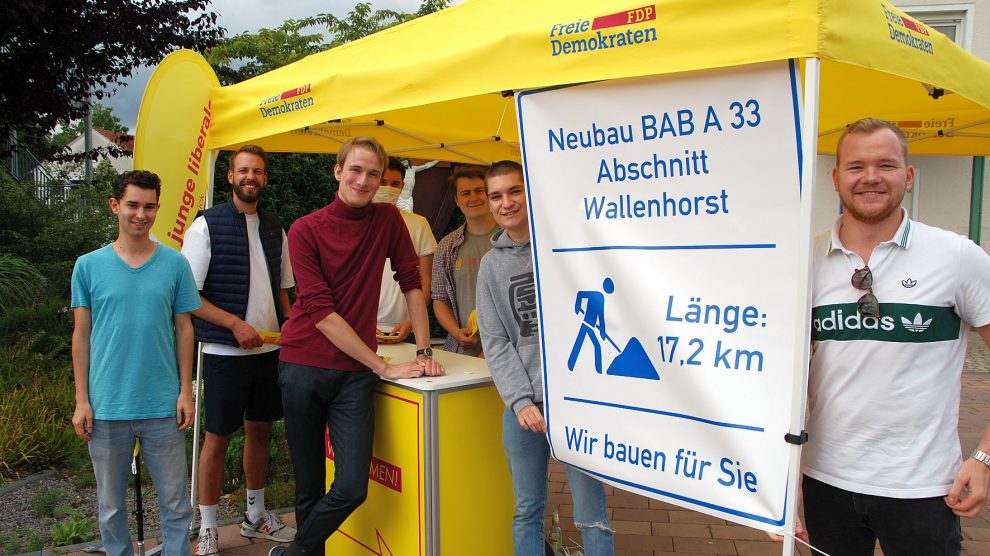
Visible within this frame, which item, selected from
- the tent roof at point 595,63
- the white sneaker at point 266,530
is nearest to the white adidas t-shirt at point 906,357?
the tent roof at point 595,63

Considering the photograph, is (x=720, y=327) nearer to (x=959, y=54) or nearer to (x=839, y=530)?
(x=839, y=530)

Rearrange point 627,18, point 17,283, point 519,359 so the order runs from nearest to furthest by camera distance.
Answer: point 627,18 → point 519,359 → point 17,283

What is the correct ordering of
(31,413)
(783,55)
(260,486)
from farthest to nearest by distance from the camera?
(31,413) < (260,486) < (783,55)

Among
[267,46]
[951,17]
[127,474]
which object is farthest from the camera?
[267,46]

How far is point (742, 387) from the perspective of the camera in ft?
6.49

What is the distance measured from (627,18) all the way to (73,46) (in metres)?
8.40

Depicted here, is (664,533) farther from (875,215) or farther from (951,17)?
(951,17)

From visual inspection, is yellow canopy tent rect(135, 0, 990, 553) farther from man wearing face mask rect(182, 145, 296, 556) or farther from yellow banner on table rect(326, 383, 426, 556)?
yellow banner on table rect(326, 383, 426, 556)

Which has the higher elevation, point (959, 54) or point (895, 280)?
point (959, 54)

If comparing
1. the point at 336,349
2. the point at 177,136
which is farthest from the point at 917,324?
the point at 177,136

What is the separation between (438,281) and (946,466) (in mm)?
2690

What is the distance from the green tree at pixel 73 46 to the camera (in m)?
8.07

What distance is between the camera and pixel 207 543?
366 cm

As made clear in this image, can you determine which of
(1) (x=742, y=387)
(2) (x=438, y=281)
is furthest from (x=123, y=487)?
(1) (x=742, y=387)
